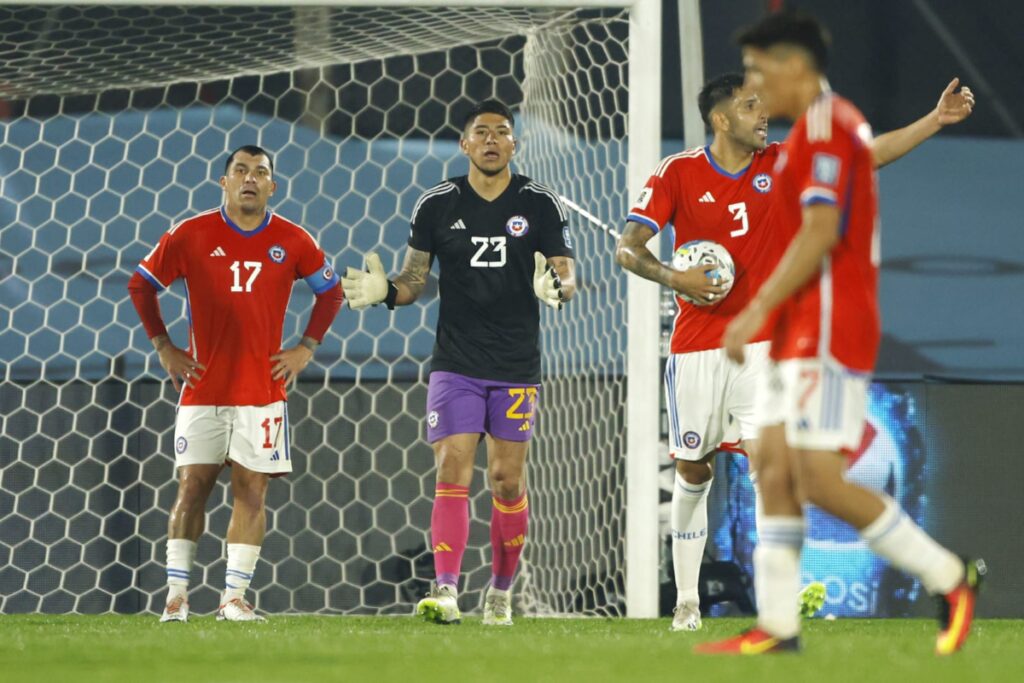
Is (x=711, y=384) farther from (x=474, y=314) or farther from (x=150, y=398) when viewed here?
(x=150, y=398)

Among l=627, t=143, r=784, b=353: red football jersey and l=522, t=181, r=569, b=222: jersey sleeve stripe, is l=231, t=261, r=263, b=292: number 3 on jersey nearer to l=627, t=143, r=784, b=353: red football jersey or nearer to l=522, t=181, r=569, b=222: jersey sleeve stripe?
l=522, t=181, r=569, b=222: jersey sleeve stripe

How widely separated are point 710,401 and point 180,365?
72.9 inches

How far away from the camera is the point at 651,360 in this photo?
5.28 m

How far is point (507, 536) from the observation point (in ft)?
16.3

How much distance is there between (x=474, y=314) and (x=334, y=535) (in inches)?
62.3

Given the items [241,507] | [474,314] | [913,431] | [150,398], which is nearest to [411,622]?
[241,507]

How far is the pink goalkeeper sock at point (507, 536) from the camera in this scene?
4969 millimetres

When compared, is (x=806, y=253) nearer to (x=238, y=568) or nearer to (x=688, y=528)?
(x=688, y=528)

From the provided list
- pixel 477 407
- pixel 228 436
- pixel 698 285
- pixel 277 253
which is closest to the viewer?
pixel 698 285

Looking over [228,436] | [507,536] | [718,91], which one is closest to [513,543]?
[507,536]

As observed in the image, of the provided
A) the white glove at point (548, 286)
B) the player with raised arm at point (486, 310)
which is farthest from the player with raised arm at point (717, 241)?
the player with raised arm at point (486, 310)

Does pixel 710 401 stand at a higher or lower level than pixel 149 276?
lower

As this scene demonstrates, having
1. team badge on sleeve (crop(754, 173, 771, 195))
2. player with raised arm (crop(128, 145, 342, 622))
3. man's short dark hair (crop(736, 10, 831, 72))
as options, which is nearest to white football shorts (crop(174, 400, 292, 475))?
player with raised arm (crop(128, 145, 342, 622))

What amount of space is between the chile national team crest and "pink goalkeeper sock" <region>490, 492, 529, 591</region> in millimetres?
902
